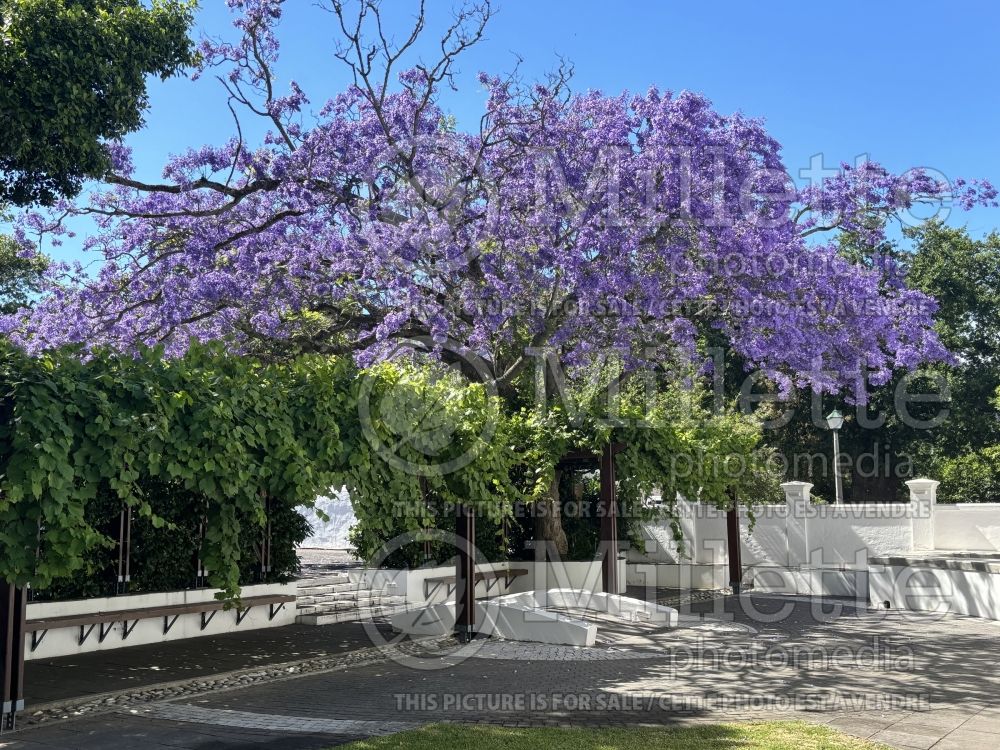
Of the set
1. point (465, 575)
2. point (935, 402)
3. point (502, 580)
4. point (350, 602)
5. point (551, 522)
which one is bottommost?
point (350, 602)

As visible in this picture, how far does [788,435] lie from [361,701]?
3043 centimetres

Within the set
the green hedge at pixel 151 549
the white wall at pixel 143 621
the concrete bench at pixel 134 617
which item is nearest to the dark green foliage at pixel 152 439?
the concrete bench at pixel 134 617

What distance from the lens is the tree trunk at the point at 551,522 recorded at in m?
16.5

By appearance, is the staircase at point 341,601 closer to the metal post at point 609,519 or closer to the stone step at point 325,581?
the stone step at point 325,581

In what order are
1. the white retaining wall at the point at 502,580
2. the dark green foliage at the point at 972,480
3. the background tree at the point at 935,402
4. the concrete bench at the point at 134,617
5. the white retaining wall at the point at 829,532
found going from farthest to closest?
1. the background tree at the point at 935,402
2. the dark green foliage at the point at 972,480
3. the white retaining wall at the point at 829,532
4. the white retaining wall at the point at 502,580
5. the concrete bench at the point at 134,617

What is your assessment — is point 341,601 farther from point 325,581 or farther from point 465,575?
point 465,575

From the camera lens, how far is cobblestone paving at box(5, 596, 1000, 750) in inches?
276

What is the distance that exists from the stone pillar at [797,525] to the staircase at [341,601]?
10.0 meters

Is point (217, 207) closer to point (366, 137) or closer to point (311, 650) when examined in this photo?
point (366, 137)

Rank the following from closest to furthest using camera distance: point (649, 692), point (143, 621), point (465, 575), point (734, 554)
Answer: point (649, 692), point (143, 621), point (465, 575), point (734, 554)

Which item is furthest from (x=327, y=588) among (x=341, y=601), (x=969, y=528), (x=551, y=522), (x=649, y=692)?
(x=969, y=528)

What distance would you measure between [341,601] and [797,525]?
1126 centimetres

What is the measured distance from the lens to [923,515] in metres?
20.5

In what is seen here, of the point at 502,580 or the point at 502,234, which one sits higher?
the point at 502,234
